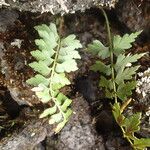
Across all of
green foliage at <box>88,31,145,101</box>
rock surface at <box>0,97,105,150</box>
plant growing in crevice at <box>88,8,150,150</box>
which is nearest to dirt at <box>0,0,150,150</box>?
rock surface at <box>0,97,105,150</box>

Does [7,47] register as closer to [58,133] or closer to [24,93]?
[24,93]

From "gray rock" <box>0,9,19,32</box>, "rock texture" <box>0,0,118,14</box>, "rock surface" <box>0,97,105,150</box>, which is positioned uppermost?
"rock texture" <box>0,0,118,14</box>

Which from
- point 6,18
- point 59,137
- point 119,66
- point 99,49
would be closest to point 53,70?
point 99,49

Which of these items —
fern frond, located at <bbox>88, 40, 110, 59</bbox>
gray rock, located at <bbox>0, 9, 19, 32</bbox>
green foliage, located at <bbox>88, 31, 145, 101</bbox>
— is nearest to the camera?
green foliage, located at <bbox>88, 31, 145, 101</bbox>

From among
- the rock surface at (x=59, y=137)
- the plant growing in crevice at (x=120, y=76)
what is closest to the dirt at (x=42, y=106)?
the rock surface at (x=59, y=137)

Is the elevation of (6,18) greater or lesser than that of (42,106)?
greater

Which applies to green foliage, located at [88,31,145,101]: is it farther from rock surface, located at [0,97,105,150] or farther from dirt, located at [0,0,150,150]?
rock surface, located at [0,97,105,150]

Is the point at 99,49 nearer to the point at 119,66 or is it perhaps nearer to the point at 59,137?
the point at 119,66
